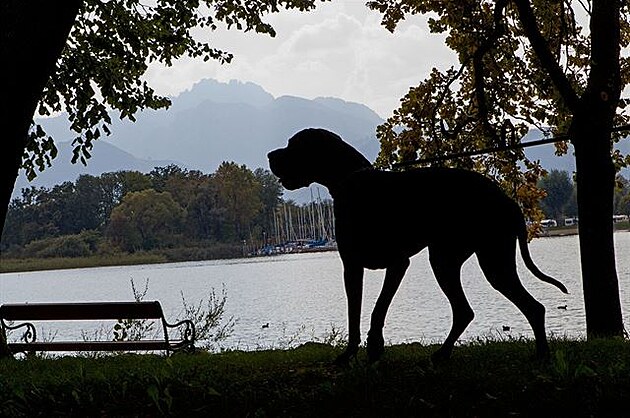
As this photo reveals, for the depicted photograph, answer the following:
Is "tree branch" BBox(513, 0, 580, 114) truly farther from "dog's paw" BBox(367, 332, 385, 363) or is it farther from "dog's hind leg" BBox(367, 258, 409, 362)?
"dog's paw" BBox(367, 332, 385, 363)

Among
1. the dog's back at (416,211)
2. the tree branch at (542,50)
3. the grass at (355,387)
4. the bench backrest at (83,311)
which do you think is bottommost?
the grass at (355,387)

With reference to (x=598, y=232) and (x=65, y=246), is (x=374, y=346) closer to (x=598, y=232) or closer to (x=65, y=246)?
(x=598, y=232)

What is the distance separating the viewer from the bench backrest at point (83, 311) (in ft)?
33.5

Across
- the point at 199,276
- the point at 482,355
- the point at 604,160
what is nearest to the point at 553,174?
the point at 199,276

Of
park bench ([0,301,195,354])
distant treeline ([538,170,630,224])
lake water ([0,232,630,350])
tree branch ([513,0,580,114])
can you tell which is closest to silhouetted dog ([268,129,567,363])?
tree branch ([513,0,580,114])

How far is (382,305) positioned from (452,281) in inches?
23.8

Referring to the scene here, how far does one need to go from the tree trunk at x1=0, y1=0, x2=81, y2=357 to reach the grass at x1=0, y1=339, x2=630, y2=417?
73.7 inches

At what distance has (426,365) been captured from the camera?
6164 mm

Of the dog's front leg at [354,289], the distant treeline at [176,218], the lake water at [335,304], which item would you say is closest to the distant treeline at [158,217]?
the distant treeline at [176,218]

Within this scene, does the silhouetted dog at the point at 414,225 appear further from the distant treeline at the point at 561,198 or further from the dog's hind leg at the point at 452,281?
the distant treeline at the point at 561,198

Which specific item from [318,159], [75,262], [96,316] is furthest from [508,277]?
[75,262]

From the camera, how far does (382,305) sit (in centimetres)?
629

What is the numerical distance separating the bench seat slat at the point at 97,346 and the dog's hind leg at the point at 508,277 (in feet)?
17.8

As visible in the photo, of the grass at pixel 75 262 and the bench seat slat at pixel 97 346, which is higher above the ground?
the grass at pixel 75 262
